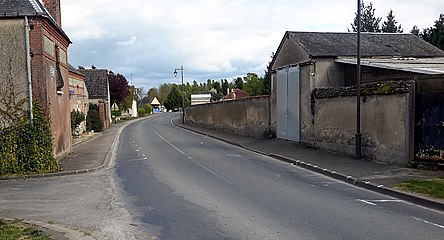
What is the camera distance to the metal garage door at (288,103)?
21.2 metres

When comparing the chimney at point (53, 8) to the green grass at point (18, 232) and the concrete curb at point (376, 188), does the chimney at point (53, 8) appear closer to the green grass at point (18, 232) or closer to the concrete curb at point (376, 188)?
the concrete curb at point (376, 188)

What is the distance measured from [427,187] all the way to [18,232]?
27.7 ft

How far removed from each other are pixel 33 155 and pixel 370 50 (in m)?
15.0

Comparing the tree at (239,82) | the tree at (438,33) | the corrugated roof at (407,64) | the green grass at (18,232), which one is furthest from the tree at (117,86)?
the green grass at (18,232)

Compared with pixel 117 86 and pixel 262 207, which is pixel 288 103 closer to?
pixel 262 207

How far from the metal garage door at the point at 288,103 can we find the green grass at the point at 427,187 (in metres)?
10.5

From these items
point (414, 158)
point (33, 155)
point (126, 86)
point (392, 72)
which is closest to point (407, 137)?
point (414, 158)

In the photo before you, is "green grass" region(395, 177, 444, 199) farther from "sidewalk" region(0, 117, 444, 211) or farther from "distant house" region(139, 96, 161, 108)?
"distant house" region(139, 96, 161, 108)

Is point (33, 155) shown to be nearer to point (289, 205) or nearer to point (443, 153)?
point (289, 205)

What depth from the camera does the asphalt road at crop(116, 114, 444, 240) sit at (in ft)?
23.0

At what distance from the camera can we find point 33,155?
14422mm

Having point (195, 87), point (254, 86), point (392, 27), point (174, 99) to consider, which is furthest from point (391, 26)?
point (195, 87)

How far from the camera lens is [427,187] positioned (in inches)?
392

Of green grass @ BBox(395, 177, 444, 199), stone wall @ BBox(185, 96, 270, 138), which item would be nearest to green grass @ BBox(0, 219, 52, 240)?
green grass @ BBox(395, 177, 444, 199)
